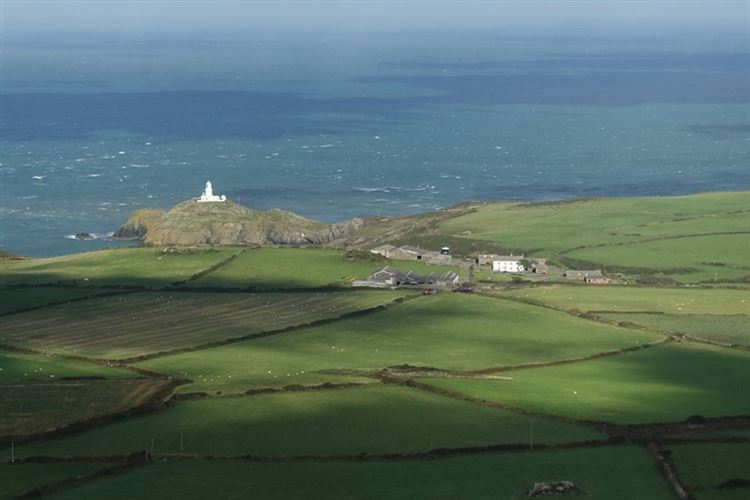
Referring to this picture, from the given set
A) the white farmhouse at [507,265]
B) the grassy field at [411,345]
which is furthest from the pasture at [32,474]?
the white farmhouse at [507,265]

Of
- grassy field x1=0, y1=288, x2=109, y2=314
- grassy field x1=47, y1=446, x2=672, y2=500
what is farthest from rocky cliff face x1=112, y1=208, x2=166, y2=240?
grassy field x1=47, y1=446, x2=672, y2=500

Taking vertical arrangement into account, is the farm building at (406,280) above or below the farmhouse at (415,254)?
below

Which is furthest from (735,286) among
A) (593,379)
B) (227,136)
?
(227,136)

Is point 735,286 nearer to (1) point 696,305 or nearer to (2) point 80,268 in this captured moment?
(1) point 696,305

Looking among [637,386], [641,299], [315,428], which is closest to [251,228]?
[641,299]

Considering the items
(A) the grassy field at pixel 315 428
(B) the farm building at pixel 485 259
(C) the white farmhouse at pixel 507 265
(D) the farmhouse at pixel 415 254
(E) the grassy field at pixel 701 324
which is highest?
(D) the farmhouse at pixel 415 254

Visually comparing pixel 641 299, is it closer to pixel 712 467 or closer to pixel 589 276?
pixel 589 276

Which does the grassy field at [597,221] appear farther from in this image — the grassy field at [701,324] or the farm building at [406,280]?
the grassy field at [701,324]
